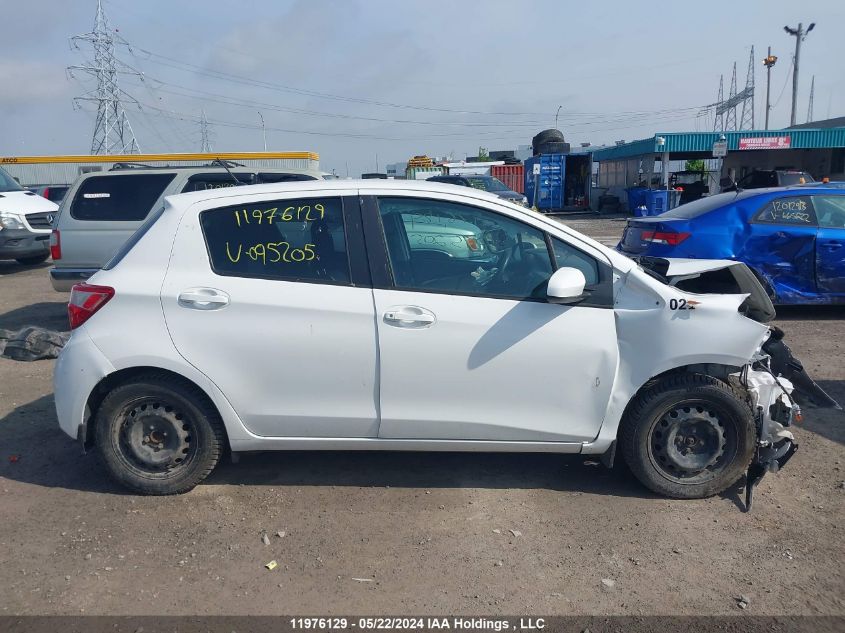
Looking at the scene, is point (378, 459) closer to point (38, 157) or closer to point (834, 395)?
point (834, 395)

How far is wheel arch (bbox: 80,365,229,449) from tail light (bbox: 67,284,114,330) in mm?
366

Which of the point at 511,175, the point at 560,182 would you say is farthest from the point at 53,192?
the point at 511,175

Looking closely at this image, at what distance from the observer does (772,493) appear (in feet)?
13.7

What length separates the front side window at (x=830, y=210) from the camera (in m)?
7.99

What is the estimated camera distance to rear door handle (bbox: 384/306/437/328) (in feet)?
12.5

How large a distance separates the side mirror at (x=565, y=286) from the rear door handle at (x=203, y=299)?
5.81 feet

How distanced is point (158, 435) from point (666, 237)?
20.3 feet

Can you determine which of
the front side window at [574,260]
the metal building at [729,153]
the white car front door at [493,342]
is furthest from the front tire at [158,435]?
the metal building at [729,153]

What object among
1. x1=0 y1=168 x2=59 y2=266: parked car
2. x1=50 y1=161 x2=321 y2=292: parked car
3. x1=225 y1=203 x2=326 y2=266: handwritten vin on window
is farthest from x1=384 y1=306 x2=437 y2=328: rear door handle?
x1=0 y1=168 x2=59 y2=266: parked car

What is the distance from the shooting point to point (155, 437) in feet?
13.4

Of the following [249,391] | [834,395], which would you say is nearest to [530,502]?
[249,391]

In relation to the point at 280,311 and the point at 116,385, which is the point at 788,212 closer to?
the point at 280,311

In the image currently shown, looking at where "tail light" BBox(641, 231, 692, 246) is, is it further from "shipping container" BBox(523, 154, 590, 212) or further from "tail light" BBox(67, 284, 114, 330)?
"shipping container" BBox(523, 154, 590, 212)

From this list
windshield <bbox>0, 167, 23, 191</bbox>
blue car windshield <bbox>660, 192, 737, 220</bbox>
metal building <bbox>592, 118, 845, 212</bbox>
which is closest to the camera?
blue car windshield <bbox>660, 192, 737, 220</bbox>
